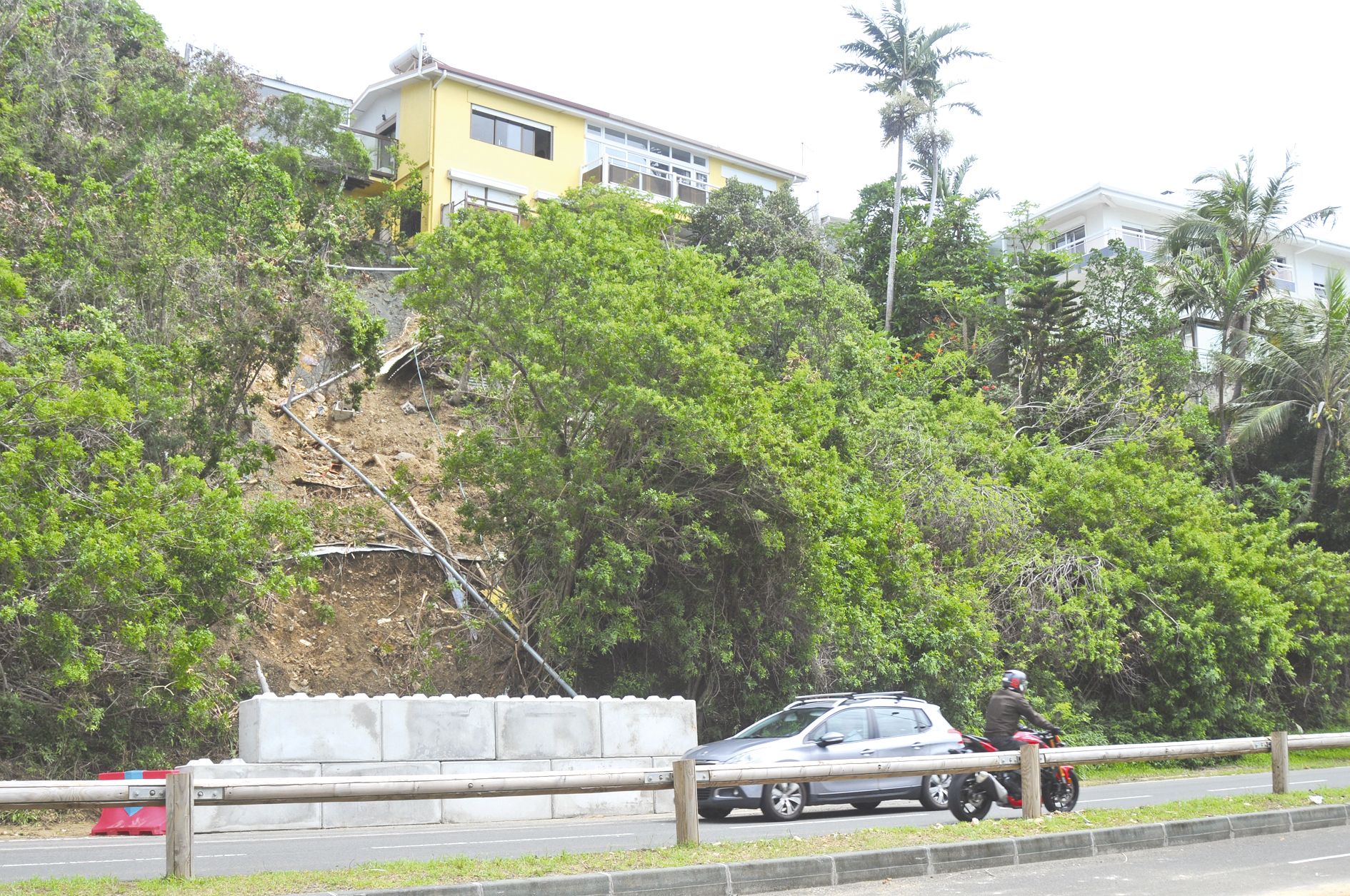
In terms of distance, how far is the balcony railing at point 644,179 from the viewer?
4028 centimetres

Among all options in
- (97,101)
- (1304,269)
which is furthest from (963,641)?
(1304,269)

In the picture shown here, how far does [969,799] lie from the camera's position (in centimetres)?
1357

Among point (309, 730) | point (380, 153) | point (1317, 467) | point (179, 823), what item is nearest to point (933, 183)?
point (1317, 467)

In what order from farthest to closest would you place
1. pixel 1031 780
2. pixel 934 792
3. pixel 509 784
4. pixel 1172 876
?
pixel 934 792 < pixel 1031 780 < pixel 1172 876 < pixel 509 784

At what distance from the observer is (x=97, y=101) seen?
25672 mm

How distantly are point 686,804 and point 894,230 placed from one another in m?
36.7

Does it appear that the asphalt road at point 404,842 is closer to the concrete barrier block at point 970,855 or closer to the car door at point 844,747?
the car door at point 844,747

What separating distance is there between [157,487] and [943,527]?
16671mm

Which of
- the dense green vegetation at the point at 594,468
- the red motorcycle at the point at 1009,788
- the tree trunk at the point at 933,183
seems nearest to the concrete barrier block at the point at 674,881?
the red motorcycle at the point at 1009,788

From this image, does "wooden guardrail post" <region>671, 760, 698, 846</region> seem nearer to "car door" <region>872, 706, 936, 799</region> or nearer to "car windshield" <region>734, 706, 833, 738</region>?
"car windshield" <region>734, 706, 833, 738</region>

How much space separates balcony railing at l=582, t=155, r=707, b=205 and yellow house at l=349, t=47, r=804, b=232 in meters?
0.04

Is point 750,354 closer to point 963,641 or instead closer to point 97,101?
point 963,641

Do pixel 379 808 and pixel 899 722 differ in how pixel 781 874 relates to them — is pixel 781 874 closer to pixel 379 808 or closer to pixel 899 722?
pixel 899 722

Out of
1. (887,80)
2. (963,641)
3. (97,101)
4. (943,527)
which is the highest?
(887,80)
